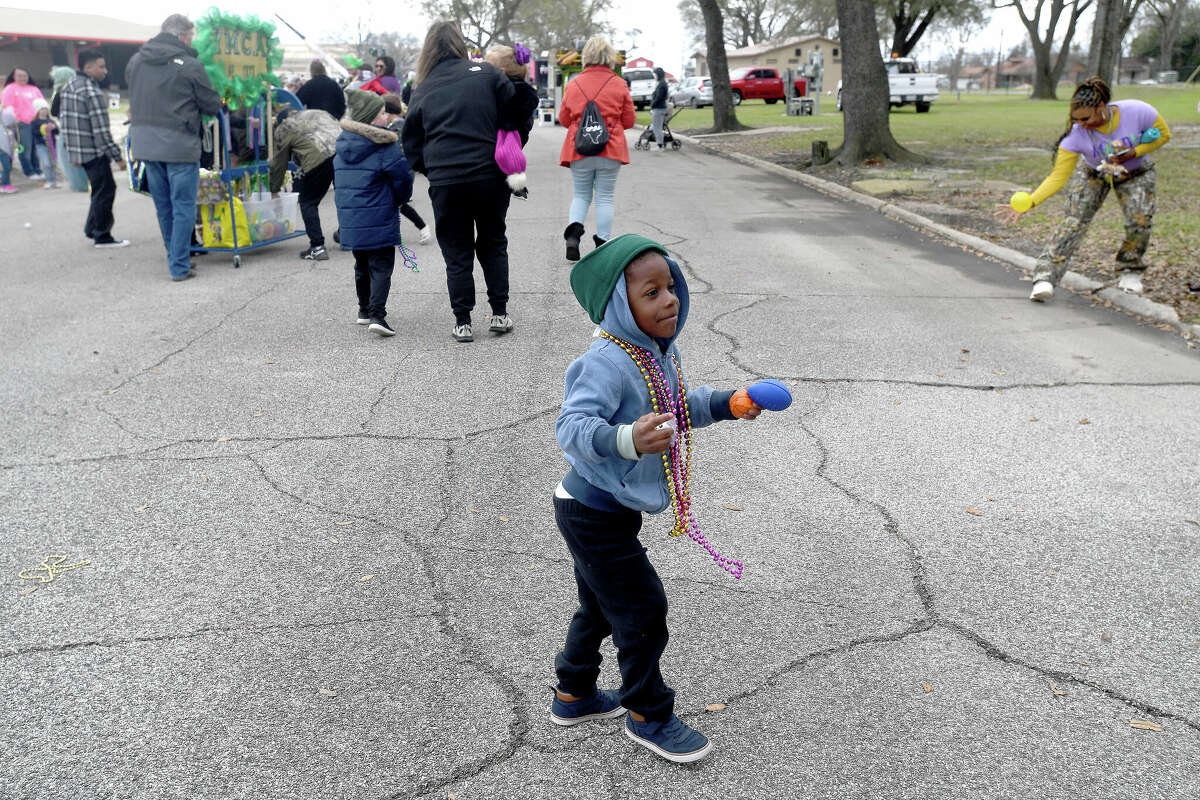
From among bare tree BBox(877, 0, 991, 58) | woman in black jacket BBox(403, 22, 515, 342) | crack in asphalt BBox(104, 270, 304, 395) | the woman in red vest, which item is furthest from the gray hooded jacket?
bare tree BBox(877, 0, 991, 58)

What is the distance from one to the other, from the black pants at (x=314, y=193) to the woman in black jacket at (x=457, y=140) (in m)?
3.20

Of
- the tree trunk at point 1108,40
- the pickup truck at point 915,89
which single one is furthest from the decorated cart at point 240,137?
the pickup truck at point 915,89

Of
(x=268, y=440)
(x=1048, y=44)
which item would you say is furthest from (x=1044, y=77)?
(x=268, y=440)

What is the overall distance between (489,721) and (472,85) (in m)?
4.57

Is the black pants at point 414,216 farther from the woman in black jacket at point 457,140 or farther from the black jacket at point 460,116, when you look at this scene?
the black jacket at point 460,116

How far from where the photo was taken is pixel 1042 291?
763cm

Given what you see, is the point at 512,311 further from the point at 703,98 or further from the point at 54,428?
the point at 703,98

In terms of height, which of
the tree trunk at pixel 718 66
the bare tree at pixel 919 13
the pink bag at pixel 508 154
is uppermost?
the bare tree at pixel 919 13

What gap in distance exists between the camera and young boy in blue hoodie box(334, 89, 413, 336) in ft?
21.9

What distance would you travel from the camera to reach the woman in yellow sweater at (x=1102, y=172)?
7.19 meters

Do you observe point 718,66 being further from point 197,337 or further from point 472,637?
point 472,637

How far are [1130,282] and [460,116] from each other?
535cm

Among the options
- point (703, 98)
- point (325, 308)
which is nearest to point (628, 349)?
point (325, 308)

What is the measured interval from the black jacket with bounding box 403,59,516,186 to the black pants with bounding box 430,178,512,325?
0.09 m
